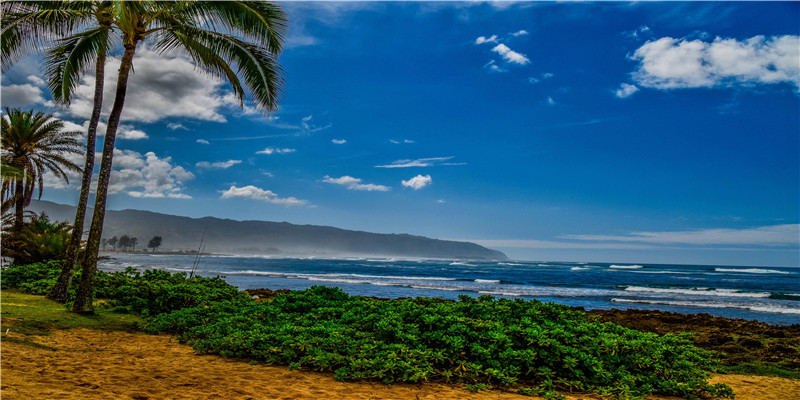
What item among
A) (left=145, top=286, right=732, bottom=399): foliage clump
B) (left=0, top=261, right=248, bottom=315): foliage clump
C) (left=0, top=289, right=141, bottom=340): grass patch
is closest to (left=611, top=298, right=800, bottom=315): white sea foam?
(left=145, top=286, right=732, bottom=399): foliage clump

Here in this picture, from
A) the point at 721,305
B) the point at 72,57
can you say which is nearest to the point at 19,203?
the point at 72,57

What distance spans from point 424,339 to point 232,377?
7.41 feet

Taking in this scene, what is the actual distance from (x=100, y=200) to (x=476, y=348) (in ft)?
24.3

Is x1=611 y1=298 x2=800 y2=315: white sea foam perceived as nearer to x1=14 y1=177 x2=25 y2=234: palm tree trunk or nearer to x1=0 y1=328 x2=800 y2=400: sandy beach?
x1=0 y1=328 x2=800 y2=400: sandy beach

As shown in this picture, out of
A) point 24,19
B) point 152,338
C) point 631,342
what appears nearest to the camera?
point 631,342

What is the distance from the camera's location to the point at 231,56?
32.6ft

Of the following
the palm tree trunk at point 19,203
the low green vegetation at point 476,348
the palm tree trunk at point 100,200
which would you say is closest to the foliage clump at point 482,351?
the low green vegetation at point 476,348

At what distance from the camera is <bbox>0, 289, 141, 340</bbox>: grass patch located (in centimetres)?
682

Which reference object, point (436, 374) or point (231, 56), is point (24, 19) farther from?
point (436, 374)

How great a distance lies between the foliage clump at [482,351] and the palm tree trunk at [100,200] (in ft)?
10.8

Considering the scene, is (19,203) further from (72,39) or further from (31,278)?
(72,39)

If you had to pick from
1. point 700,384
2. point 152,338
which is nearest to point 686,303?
point 700,384

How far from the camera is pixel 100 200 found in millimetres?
8562

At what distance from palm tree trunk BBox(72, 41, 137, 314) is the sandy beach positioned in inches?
92.1
